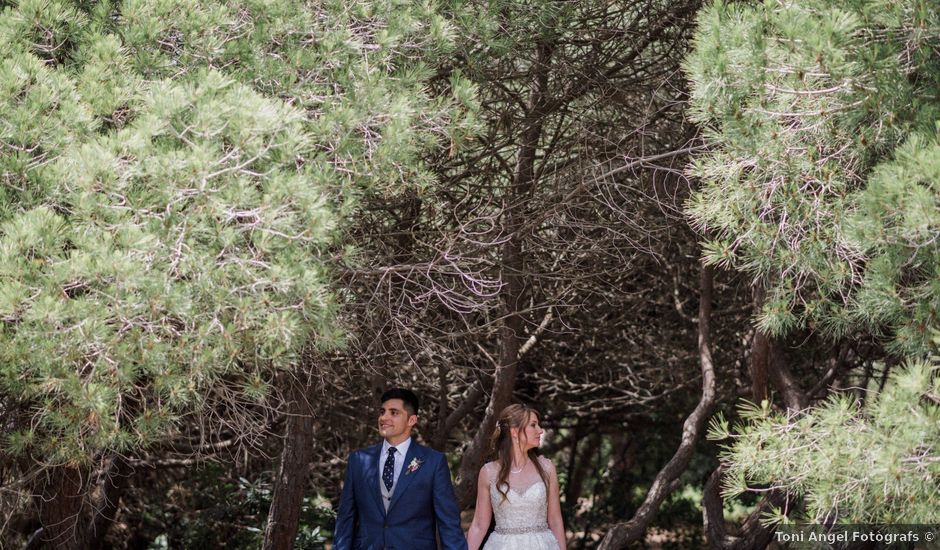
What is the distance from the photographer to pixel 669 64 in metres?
6.51

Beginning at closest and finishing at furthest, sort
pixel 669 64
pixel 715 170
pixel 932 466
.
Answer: pixel 932 466 → pixel 715 170 → pixel 669 64

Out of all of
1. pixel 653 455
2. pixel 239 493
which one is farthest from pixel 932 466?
pixel 653 455

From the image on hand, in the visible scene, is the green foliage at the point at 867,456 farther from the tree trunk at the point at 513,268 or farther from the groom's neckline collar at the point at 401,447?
the tree trunk at the point at 513,268

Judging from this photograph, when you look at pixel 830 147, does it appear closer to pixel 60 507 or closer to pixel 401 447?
pixel 401 447

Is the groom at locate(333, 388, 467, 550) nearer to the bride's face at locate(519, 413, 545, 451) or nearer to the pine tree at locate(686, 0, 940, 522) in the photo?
the bride's face at locate(519, 413, 545, 451)

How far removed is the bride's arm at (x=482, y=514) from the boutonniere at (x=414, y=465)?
489 mm

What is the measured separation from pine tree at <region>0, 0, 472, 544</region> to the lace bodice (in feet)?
4.60

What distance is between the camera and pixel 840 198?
379 centimetres

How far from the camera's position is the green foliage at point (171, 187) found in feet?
11.3

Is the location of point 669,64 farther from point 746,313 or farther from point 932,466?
point 932,466

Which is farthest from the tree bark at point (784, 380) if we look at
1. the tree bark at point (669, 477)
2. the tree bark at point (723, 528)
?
the tree bark at point (723, 528)

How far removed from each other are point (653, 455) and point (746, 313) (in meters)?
2.18

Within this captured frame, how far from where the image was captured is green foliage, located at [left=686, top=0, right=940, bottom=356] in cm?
342

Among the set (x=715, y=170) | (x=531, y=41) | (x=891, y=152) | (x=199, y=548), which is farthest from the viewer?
(x=199, y=548)
